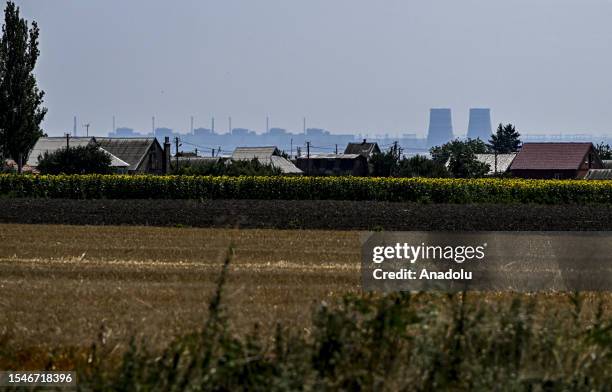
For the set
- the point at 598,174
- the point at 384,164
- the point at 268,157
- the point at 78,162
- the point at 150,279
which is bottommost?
the point at 150,279

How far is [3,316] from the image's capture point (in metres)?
12.0

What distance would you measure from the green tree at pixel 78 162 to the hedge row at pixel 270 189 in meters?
17.3

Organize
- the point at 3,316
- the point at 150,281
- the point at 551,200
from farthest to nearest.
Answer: the point at 551,200 → the point at 150,281 → the point at 3,316

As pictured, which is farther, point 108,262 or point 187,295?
point 108,262

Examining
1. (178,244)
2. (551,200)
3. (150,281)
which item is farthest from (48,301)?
(551,200)

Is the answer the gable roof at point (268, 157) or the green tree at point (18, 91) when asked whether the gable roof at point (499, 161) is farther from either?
the green tree at point (18, 91)

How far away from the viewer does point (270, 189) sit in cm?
6075

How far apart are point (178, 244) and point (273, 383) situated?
1804cm

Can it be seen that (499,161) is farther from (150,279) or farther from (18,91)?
(150,279)

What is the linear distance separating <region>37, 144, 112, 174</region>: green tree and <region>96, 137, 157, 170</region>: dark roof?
93.1 feet

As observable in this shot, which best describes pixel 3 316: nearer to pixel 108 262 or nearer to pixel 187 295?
pixel 187 295

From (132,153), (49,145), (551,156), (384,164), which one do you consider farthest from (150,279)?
(384,164)

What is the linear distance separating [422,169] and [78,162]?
3915cm

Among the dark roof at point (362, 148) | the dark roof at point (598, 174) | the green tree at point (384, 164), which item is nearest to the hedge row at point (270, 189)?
Result: the dark roof at point (598, 174)
